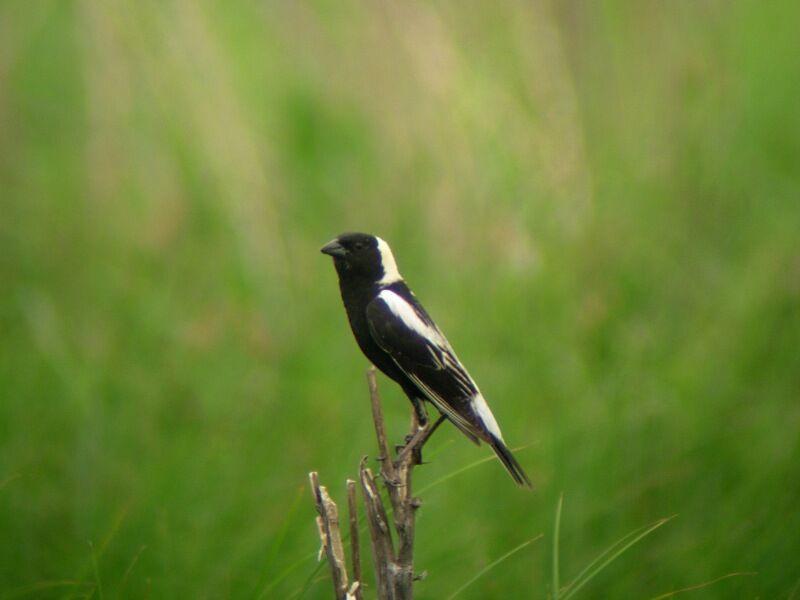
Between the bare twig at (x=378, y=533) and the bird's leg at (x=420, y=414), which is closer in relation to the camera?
the bare twig at (x=378, y=533)

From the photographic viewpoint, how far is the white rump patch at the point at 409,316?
10.3 feet

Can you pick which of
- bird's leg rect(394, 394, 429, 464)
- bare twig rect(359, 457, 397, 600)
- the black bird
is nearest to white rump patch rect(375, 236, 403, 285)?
the black bird

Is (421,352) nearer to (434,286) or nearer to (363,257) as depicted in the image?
(363,257)

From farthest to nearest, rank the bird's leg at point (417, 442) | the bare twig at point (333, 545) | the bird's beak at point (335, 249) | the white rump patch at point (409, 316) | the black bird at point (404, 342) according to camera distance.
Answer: the bird's beak at point (335, 249) < the white rump patch at point (409, 316) < the black bird at point (404, 342) < the bird's leg at point (417, 442) < the bare twig at point (333, 545)

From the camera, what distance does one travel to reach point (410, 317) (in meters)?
3.15

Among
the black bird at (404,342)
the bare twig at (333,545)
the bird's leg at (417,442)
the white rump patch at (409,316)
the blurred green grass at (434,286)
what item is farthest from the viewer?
the blurred green grass at (434,286)

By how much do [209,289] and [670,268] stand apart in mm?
2176

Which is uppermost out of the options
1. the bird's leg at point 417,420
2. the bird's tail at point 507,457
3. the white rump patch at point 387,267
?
the white rump patch at point 387,267

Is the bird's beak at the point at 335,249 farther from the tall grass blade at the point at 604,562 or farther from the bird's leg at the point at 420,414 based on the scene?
the tall grass blade at the point at 604,562

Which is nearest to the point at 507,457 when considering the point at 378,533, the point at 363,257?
the point at 378,533

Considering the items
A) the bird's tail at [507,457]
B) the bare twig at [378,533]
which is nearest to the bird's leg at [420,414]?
the bird's tail at [507,457]

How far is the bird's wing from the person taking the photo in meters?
3.04

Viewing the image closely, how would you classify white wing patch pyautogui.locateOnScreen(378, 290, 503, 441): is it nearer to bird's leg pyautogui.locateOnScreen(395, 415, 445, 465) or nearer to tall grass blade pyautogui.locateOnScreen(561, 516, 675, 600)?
bird's leg pyautogui.locateOnScreen(395, 415, 445, 465)

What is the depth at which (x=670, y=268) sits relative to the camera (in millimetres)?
4941
